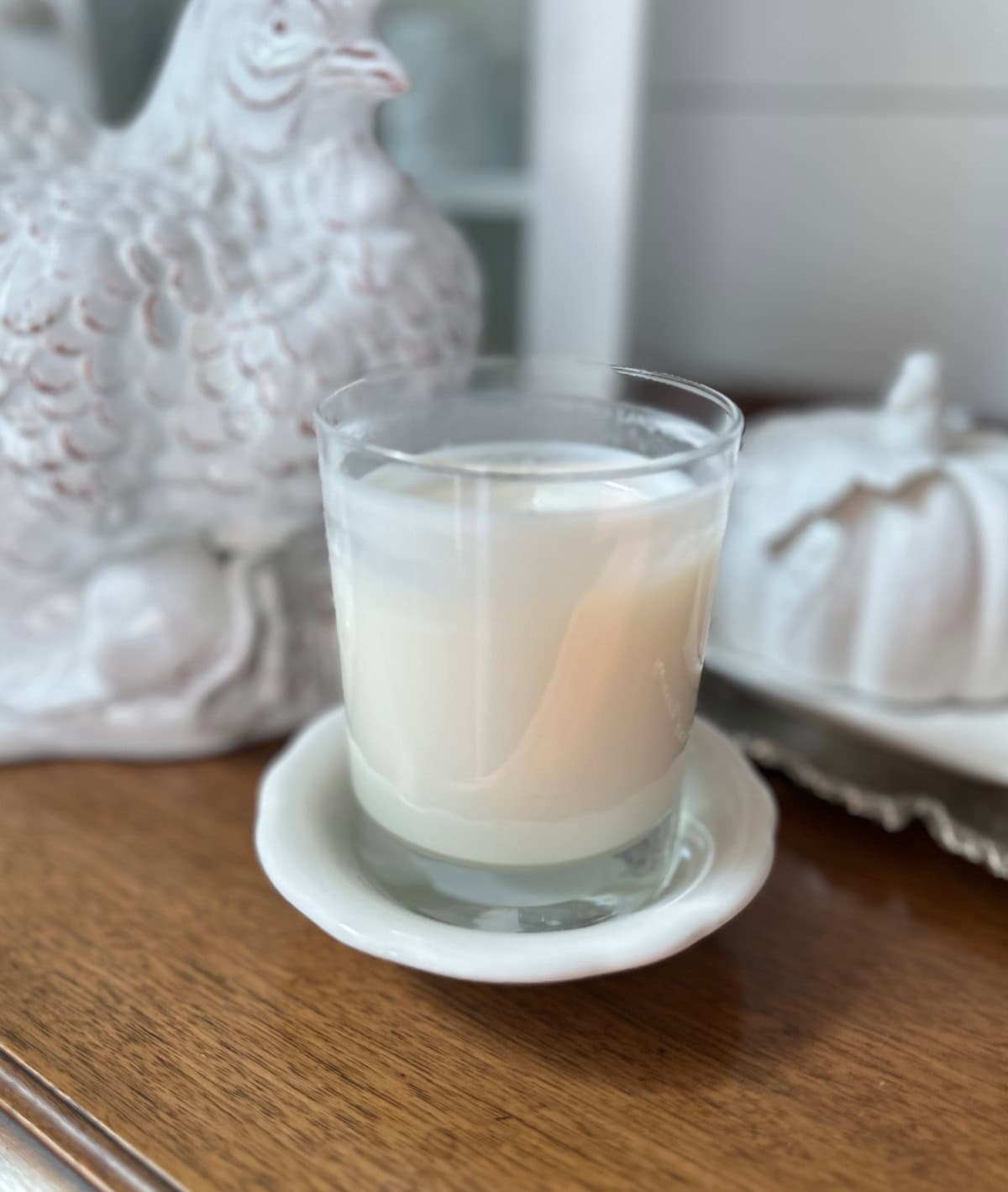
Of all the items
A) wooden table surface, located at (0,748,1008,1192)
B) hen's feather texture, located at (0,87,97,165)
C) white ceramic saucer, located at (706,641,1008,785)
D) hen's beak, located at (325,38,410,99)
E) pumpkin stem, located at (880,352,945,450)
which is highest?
hen's beak, located at (325,38,410,99)

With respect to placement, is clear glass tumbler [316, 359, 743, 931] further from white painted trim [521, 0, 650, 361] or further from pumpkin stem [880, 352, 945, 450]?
white painted trim [521, 0, 650, 361]

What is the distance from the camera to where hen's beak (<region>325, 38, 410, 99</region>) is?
0.37 m

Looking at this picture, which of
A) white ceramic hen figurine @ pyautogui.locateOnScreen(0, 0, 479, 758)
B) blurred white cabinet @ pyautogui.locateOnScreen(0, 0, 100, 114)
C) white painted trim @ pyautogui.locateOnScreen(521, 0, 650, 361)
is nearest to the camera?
white ceramic hen figurine @ pyautogui.locateOnScreen(0, 0, 479, 758)

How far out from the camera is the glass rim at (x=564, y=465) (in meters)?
0.27

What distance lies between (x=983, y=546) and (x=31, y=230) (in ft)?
1.23

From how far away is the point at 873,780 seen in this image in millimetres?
428

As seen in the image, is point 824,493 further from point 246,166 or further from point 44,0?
point 44,0

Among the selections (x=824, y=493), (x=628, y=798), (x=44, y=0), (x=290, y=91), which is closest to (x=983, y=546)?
(x=824, y=493)

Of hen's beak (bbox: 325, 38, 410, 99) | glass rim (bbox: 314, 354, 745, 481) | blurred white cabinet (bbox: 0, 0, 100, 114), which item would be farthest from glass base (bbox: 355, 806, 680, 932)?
blurred white cabinet (bbox: 0, 0, 100, 114)

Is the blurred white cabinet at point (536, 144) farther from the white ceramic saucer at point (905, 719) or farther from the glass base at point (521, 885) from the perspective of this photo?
the glass base at point (521, 885)

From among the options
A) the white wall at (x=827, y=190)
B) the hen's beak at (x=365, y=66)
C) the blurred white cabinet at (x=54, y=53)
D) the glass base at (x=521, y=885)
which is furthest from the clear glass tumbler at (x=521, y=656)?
the white wall at (x=827, y=190)

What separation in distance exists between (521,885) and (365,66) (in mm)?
281

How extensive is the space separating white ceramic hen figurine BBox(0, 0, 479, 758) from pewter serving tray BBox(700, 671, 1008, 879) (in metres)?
A: 0.20

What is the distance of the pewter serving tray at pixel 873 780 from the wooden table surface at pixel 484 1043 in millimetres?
15
